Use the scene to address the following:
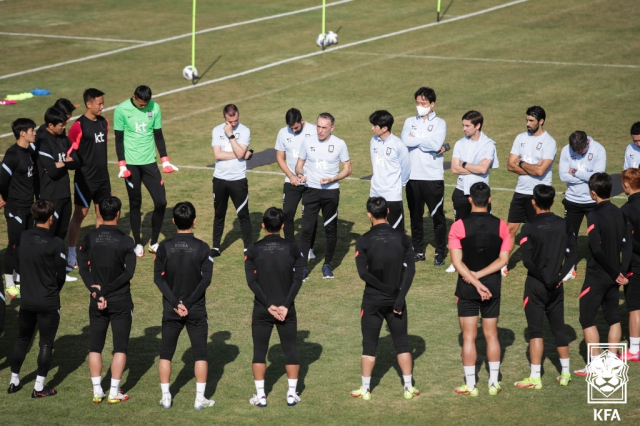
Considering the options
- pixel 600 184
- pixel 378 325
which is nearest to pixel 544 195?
pixel 600 184

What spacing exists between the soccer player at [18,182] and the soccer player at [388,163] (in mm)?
4914

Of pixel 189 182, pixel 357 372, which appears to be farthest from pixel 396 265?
pixel 189 182

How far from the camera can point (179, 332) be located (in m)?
9.18

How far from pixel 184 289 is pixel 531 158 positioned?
20.5 feet

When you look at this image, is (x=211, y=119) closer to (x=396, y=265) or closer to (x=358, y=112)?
(x=358, y=112)

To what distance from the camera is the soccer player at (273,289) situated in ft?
29.9

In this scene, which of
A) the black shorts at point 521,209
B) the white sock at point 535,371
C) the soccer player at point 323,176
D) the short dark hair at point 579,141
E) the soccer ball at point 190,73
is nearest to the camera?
the white sock at point 535,371

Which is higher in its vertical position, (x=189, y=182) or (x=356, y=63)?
(x=356, y=63)

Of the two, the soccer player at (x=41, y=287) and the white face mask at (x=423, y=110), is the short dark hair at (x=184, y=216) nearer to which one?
the soccer player at (x=41, y=287)

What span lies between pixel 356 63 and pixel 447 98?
4.87m

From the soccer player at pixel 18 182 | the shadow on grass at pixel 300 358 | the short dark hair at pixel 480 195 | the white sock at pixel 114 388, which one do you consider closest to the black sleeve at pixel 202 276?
the white sock at pixel 114 388

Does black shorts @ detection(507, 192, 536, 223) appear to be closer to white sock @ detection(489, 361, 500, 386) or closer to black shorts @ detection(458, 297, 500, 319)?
black shorts @ detection(458, 297, 500, 319)

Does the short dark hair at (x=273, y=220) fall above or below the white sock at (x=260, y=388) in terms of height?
above

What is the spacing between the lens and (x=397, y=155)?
1276cm
